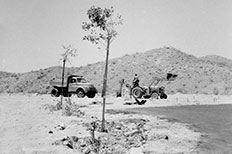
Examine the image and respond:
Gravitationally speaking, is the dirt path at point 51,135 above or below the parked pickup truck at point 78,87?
below

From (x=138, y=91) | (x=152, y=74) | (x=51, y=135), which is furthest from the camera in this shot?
(x=152, y=74)

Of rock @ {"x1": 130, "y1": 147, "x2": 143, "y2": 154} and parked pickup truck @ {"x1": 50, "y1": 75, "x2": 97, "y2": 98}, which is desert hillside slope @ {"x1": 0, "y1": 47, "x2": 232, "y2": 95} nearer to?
parked pickup truck @ {"x1": 50, "y1": 75, "x2": 97, "y2": 98}

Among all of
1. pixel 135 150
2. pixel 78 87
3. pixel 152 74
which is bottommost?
pixel 135 150

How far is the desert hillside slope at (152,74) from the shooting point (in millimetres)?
48250

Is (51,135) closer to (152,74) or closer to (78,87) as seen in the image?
(78,87)

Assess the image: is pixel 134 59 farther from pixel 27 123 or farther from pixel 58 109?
pixel 27 123

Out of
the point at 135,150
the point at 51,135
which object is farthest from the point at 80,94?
the point at 135,150

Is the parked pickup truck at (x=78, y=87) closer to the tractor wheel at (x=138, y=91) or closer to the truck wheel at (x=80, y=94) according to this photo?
the truck wheel at (x=80, y=94)

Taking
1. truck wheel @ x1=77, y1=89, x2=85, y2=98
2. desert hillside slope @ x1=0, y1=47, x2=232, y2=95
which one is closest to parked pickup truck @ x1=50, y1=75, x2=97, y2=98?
truck wheel @ x1=77, y1=89, x2=85, y2=98

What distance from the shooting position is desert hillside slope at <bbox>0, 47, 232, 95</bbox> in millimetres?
48250

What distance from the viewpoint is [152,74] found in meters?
56.7

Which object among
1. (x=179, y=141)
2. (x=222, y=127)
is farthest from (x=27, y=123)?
(x=222, y=127)

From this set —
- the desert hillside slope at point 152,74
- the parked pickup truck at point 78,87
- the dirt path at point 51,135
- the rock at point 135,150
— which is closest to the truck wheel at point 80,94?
the parked pickup truck at point 78,87

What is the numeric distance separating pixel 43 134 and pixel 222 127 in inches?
322
